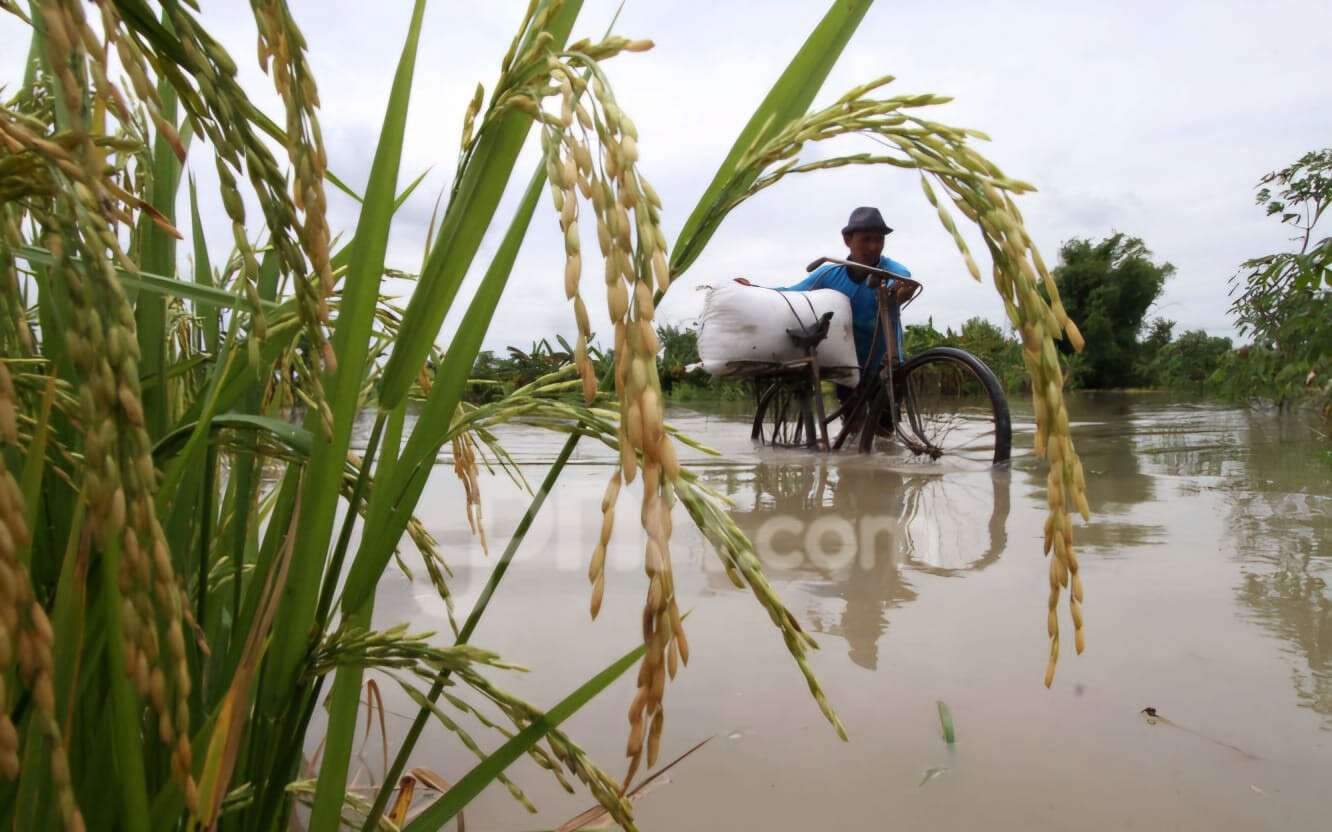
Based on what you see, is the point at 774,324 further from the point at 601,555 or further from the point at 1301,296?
the point at 601,555

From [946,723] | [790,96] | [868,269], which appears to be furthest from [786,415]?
[790,96]

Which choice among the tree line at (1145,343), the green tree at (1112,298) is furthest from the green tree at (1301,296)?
the green tree at (1112,298)

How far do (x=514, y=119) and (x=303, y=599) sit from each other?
1.28 ft

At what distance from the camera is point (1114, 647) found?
165cm

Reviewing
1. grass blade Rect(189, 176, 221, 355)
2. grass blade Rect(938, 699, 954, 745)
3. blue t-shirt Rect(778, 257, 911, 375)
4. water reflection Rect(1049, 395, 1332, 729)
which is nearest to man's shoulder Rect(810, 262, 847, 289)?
blue t-shirt Rect(778, 257, 911, 375)

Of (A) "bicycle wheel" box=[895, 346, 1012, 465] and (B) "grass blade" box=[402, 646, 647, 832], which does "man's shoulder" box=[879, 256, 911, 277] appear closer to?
(A) "bicycle wheel" box=[895, 346, 1012, 465]

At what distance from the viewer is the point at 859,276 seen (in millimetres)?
5316

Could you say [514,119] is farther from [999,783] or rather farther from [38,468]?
[999,783]

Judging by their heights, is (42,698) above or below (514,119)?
below

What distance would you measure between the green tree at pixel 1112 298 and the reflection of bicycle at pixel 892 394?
16559 mm

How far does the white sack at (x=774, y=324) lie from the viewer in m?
5.54

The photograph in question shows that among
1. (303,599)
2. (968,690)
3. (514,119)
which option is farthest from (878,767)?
(514,119)

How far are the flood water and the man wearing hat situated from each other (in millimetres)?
2652

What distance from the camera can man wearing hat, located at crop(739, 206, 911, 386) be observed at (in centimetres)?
558
